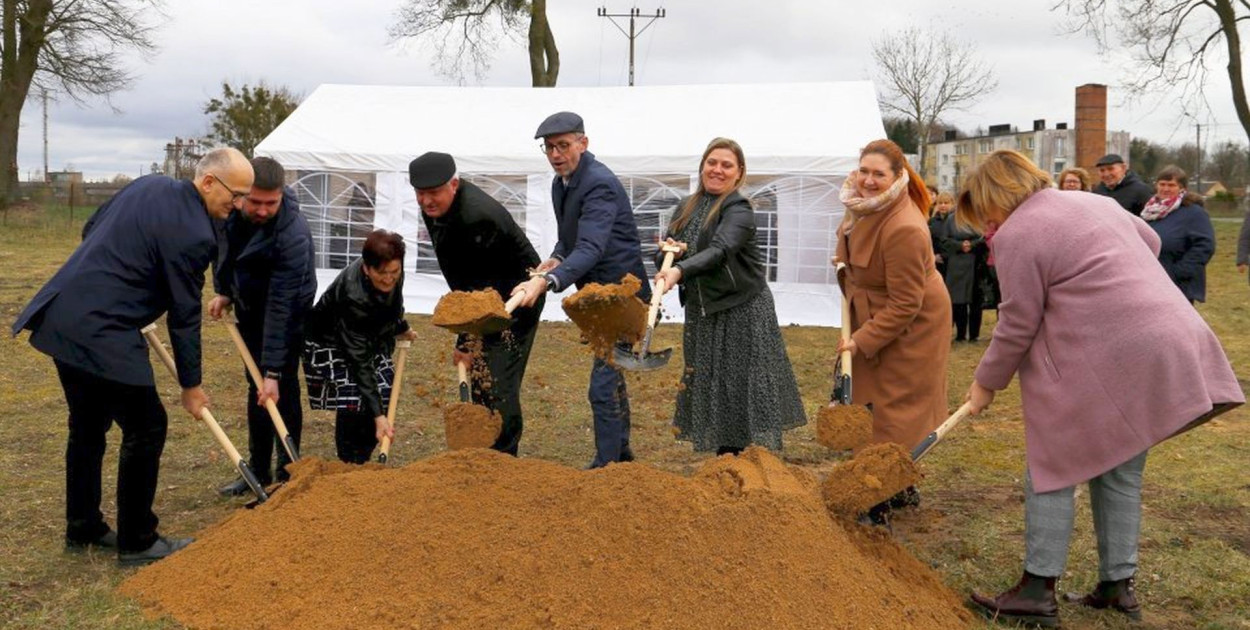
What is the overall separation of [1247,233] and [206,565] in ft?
27.6

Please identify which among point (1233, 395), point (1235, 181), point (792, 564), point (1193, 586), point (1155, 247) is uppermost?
point (1235, 181)

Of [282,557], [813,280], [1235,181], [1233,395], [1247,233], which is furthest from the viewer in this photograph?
[1235,181]

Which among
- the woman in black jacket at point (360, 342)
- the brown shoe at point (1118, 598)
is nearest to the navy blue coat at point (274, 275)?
the woman in black jacket at point (360, 342)

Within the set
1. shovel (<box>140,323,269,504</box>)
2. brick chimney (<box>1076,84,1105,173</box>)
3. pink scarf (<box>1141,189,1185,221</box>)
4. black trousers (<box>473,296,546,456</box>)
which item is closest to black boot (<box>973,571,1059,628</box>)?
black trousers (<box>473,296,546,456</box>)

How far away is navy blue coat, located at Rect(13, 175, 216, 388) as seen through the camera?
3.75 m

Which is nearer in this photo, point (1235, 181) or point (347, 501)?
point (347, 501)

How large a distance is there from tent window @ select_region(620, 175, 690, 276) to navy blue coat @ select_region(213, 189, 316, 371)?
728 centimetres

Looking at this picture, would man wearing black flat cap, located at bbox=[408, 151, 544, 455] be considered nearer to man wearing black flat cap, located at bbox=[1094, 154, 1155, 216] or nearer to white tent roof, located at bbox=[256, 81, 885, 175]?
man wearing black flat cap, located at bbox=[1094, 154, 1155, 216]

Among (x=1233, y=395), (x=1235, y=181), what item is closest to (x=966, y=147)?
(x=1235, y=181)

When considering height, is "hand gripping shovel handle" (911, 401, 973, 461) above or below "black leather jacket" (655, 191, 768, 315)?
below

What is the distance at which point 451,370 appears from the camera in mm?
8977

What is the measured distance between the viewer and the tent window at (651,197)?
11852 millimetres

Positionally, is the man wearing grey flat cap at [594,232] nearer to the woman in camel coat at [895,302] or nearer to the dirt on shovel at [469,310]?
the dirt on shovel at [469,310]

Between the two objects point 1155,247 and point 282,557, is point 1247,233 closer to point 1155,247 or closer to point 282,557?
point 1155,247
